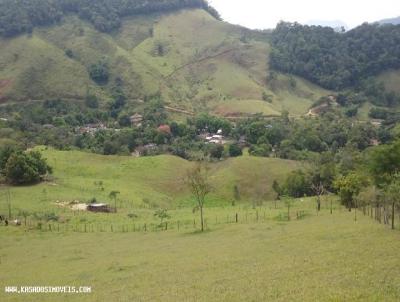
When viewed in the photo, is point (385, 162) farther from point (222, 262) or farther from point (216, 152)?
point (216, 152)

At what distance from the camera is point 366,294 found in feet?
81.0

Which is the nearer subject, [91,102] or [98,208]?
[98,208]

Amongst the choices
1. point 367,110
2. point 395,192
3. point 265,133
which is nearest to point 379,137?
point 265,133

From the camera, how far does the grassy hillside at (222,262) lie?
28.0 meters

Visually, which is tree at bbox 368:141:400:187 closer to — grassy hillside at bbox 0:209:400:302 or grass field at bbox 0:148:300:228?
grassy hillside at bbox 0:209:400:302

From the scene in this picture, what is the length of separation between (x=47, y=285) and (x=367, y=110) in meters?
166

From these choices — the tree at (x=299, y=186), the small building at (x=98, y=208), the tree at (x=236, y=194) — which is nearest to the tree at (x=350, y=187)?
the tree at (x=299, y=186)

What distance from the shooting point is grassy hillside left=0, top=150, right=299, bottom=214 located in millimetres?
80875

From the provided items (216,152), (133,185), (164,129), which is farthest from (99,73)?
(133,185)

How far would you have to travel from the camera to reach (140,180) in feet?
322

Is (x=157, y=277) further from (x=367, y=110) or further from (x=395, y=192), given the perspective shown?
(x=367, y=110)

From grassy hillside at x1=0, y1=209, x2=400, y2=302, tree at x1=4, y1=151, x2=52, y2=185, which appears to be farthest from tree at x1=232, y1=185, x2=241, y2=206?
tree at x1=4, y1=151, x2=52, y2=185

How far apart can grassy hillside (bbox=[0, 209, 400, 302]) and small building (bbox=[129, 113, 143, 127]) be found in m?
103

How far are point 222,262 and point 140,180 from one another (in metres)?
61.6
